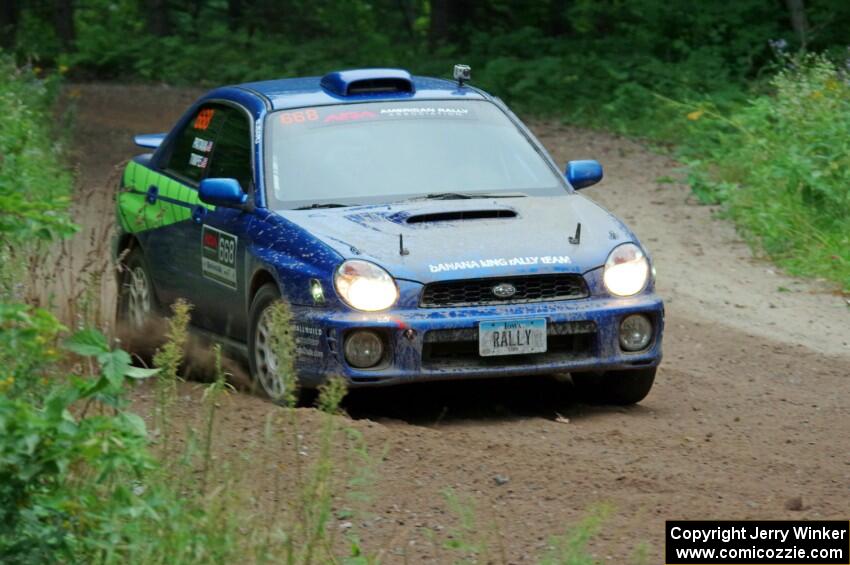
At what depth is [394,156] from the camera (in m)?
8.87

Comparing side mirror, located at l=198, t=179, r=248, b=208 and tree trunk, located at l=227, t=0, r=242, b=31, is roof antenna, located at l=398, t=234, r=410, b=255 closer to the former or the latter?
side mirror, located at l=198, t=179, r=248, b=208

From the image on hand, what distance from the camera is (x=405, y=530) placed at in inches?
234

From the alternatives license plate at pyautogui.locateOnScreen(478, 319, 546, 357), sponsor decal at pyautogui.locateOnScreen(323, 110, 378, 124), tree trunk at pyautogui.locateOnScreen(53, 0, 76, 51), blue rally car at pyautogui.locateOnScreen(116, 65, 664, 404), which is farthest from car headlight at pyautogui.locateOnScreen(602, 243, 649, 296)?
tree trunk at pyautogui.locateOnScreen(53, 0, 76, 51)

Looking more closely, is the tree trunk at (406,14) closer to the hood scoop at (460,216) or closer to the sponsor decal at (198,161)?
the sponsor decal at (198,161)

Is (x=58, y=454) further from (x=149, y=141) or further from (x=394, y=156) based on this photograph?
(x=149, y=141)

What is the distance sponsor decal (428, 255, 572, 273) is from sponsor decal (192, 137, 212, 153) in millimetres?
2386

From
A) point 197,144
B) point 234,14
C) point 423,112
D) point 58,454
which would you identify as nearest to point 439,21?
point 234,14

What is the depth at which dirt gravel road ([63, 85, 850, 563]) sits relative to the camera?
6.09m

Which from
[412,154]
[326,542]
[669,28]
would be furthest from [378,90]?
[669,28]

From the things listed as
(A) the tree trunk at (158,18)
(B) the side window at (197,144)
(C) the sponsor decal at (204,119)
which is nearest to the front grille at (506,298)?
(B) the side window at (197,144)

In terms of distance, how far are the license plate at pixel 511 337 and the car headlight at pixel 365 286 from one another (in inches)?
17.6

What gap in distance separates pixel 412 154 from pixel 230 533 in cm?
422

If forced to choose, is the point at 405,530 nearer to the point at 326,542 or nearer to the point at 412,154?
the point at 326,542

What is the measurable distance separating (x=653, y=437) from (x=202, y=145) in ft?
11.2
